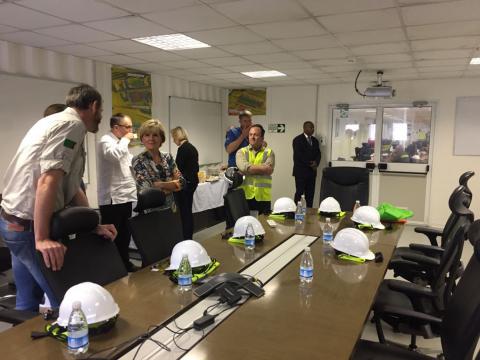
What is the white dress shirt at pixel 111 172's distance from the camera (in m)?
3.52

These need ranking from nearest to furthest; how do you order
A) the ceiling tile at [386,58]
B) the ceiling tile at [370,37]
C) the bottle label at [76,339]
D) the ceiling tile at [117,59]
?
the bottle label at [76,339] → the ceiling tile at [370,37] → the ceiling tile at [386,58] → the ceiling tile at [117,59]

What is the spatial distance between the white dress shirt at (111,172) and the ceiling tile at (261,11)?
1.49 metres

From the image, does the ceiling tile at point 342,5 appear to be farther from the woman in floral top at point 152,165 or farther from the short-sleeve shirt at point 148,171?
the short-sleeve shirt at point 148,171

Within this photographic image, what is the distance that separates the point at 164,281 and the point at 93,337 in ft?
1.87

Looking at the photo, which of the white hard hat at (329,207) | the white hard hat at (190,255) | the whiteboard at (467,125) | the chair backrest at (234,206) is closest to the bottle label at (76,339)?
the white hard hat at (190,255)

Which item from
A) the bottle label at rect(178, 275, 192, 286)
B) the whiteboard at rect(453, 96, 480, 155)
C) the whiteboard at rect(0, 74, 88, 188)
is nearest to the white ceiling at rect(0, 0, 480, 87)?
the whiteboard at rect(0, 74, 88, 188)

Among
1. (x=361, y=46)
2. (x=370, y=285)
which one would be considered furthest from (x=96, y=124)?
(x=361, y=46)

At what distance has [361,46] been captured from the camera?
13.9ft

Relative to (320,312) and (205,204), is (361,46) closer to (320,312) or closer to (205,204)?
(205,204)

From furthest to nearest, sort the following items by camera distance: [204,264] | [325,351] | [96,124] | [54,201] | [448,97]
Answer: [448,97] < [96,124] < [204,264] < [54,201] < [325,351]

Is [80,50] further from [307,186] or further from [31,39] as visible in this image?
[307,186]

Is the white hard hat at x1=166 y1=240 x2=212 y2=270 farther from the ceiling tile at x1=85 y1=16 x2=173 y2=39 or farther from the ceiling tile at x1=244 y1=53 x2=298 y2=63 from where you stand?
the ceiling tile at x1=244 y1=53 x2=298 y2=63

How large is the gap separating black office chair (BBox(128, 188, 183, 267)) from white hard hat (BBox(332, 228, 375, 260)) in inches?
41.3

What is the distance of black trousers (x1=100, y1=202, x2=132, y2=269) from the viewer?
363cm
